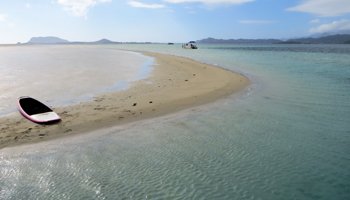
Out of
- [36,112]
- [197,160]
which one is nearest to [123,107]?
[36,112]

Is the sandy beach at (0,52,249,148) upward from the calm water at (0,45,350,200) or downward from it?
upward

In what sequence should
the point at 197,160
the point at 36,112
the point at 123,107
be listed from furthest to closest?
the point at 123,107, the point at 36,112, the point at 197,160

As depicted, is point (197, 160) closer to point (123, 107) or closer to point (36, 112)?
point (123, 107)

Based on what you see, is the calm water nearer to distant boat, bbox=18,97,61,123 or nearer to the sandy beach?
the sandy beach

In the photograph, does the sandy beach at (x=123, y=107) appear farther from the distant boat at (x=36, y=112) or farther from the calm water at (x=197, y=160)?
the calm water at (x=197, y=160)

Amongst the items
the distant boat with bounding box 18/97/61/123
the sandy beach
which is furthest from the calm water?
the distant boat with bounding box 18/97/61/123

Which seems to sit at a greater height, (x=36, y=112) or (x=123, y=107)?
(x=36, y=112)
